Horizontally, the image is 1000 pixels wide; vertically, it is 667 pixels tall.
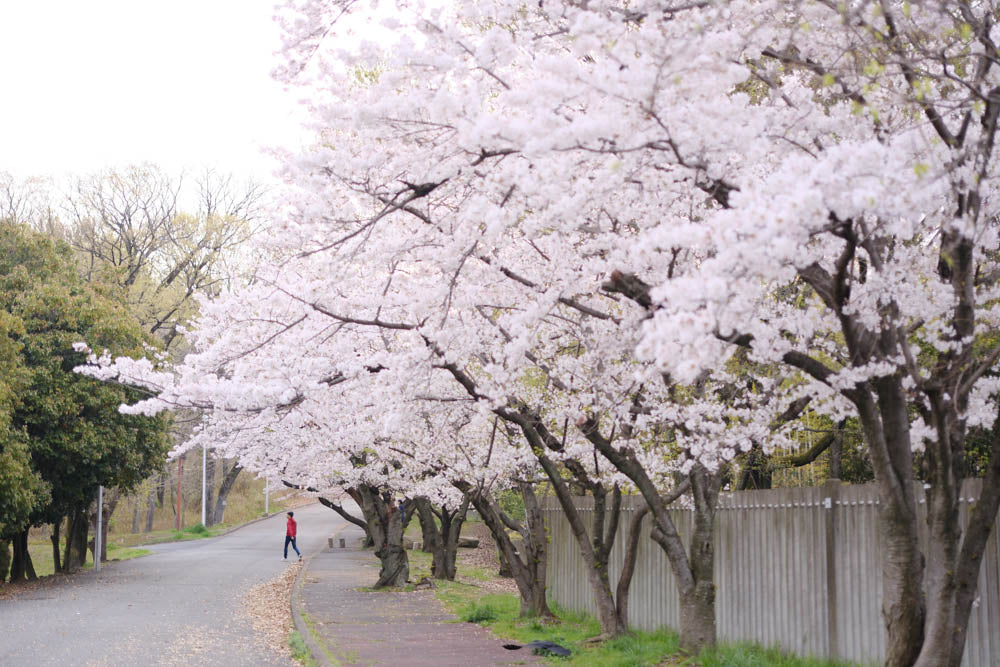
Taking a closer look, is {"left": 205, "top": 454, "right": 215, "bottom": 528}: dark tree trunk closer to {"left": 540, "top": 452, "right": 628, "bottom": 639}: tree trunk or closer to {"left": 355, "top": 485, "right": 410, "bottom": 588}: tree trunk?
{"left": 355, "top": 485, "right": 410, "bottom": 588}: tree trunk

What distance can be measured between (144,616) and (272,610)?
2.40 metres

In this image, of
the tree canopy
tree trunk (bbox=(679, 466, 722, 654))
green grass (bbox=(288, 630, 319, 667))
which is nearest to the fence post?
tree trunk (bbox=(679, 466, 722, 654))

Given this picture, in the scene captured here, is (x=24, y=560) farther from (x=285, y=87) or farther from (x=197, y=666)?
(x=285, y=87)

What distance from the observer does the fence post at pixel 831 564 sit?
920 centimetres

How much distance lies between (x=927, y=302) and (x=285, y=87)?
528cm

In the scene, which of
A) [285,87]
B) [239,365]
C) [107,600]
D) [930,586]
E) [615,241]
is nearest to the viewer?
[930,586]

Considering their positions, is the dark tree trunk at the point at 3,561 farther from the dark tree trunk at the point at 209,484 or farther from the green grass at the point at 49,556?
the dark tree trunk at the point at 209,484

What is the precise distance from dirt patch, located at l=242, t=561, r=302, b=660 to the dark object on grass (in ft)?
8.86

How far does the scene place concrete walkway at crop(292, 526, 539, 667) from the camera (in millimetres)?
11820

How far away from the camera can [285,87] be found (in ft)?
27.8

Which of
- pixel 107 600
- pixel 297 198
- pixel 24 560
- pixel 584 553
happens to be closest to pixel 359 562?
pixel 24 560

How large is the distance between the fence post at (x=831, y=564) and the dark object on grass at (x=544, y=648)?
3.21 meters

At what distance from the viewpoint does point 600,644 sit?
39.4 feet

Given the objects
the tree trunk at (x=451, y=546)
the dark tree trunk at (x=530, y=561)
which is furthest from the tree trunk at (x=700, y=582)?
the tree trunk at (x=451, y=546)
